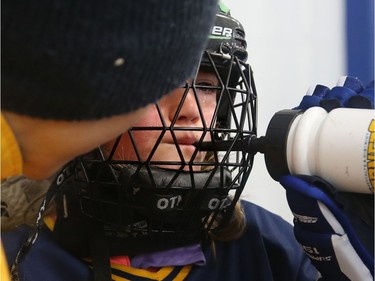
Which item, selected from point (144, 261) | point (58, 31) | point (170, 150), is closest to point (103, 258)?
point (144, 261)

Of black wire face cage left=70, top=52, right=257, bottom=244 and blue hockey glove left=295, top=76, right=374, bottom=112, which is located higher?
blue hockey glove left=295, top=76, right=374, bottom=112

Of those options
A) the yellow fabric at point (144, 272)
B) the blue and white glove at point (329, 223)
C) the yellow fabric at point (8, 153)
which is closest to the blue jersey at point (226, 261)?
the yellow fabric at point (144, 272)

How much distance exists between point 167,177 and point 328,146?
0.19 m

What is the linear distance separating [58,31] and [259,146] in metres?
0.32

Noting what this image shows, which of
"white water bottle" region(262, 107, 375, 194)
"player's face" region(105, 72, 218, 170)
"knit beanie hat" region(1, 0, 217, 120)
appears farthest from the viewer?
"player's face" region(105, 72, 218, 170)

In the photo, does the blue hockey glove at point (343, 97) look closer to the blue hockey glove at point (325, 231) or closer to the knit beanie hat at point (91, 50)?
the blue hockey glove at point (325, 231)

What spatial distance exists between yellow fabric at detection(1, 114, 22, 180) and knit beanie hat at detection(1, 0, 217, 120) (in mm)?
14

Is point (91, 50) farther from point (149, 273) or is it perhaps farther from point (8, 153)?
point (149, 273)

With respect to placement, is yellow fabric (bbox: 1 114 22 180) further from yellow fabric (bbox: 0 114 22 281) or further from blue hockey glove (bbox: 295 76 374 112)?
blue hockey glove (bbox: 295 76 374 112)

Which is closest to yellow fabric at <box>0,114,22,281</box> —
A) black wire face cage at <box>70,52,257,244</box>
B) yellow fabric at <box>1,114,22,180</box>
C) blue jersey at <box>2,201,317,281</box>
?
yellow fabric at <box>1,114,22,180</box>

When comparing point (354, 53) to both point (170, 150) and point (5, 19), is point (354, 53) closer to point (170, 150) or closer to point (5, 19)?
point (170, 150)

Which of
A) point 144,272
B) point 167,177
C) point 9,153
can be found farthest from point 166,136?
point 9,153

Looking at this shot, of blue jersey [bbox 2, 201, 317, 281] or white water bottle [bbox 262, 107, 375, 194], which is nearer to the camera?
white water bottle [bbox 262, 107, 375, 194]

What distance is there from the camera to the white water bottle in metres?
0.49
